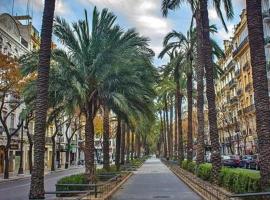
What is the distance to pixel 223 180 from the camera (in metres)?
20.3

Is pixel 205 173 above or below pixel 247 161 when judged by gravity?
below

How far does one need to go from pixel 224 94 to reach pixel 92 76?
79.4m

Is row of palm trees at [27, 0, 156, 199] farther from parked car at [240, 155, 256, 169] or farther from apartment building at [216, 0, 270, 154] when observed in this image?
apartment building at [216, 0, 270, 154]

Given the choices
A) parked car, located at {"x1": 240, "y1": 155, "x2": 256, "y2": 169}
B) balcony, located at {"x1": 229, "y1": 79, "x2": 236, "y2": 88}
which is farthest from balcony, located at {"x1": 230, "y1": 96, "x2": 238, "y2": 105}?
parked car, located at {"x1": 240, "y1": 155, "x2": 256, "y2": 169}

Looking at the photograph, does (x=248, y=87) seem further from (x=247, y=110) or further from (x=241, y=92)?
(x=241, y=92)

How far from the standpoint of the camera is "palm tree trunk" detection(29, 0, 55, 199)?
14086 millimetres

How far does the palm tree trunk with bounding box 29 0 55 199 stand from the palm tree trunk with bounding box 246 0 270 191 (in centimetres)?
670

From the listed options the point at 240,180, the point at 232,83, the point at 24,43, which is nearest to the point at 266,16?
the point at 232,83

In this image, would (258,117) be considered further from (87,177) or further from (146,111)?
(146,111)

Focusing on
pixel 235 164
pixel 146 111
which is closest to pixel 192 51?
pixel 146 111

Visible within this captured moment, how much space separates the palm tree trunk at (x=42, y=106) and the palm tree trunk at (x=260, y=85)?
6.70 m

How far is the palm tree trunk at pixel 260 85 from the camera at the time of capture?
45.8ft

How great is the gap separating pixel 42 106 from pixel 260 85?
7053 millimetres

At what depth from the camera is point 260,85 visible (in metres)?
14.6
